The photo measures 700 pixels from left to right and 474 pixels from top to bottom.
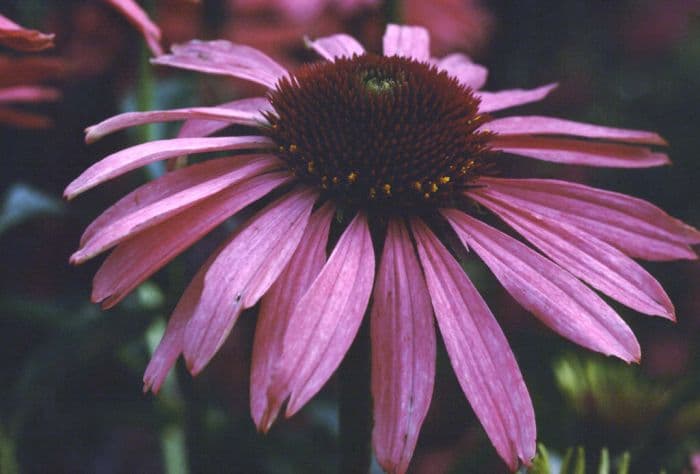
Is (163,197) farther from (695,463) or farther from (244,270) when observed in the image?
(695,463)

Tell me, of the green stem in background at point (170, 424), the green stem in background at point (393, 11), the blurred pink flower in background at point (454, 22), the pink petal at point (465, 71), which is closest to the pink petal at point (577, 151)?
the pink petal at point (465, 71)

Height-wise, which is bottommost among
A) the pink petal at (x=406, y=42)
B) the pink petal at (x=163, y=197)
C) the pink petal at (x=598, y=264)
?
the pink petal at (x=163, y=197)

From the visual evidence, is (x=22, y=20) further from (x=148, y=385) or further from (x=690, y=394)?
(x=690, y=394)

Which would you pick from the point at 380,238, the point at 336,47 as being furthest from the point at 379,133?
the point at 336,47

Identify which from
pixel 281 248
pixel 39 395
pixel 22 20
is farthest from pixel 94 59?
pixel 281 248

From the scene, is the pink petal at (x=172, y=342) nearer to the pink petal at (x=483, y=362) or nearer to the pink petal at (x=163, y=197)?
the pink petal at (x=163, y=197)

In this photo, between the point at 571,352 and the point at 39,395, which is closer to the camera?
the point at 39,395

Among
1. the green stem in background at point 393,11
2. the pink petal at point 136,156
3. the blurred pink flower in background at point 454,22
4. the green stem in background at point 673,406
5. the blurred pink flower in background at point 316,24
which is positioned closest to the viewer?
the pink petal at point 136,156
